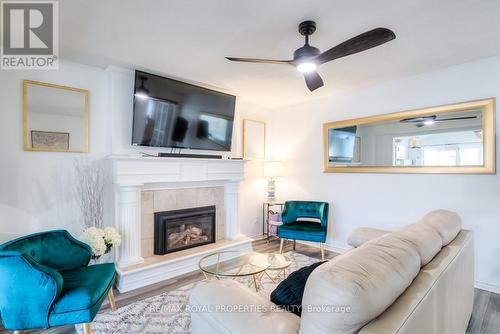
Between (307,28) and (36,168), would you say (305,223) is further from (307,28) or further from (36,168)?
(36,168)

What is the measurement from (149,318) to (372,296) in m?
2.04

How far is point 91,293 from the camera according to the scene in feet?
5.78

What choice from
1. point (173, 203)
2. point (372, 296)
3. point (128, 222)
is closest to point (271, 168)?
point (173, 203)

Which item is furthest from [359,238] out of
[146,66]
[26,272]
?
[146,66]

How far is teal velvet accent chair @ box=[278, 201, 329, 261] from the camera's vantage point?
11.5 ft

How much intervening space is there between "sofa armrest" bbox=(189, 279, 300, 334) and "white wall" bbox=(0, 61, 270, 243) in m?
2.25

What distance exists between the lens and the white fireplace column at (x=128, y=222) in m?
2.85

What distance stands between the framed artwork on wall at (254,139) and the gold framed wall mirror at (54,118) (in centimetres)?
239

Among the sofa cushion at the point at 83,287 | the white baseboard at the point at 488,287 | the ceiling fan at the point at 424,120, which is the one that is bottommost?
the white baseboard at the point at 488,287

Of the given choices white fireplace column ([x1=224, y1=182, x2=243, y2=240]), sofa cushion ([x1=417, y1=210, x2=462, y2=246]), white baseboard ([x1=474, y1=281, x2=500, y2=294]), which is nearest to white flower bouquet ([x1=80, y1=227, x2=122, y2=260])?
white fireplace column ([x1=224, y1=182, x2=243, y2=240])

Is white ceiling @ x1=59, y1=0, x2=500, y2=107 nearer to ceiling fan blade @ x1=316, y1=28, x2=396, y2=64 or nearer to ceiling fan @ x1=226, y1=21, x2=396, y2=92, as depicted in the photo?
ceiling fan @ x1=226, y1=21, x2=396, y2=92

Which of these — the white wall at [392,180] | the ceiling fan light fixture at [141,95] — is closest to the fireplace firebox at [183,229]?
the ceiling fan light fixture at [141,95]

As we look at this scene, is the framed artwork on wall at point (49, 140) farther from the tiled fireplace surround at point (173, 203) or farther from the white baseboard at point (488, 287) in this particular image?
the white baseboard at point (488, 287)

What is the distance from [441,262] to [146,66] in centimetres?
321
